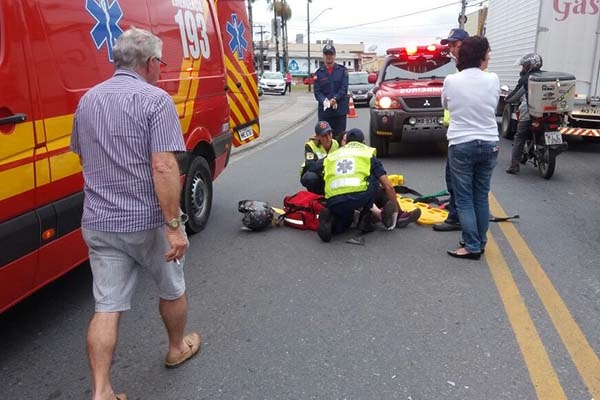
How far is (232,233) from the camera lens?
5.46m

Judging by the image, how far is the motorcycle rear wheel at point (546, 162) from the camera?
733cm

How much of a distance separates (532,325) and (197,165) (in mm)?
3290

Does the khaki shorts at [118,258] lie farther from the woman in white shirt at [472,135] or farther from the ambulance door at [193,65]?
the woman in white shirt at [472,135]

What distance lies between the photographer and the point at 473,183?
465 centimetres

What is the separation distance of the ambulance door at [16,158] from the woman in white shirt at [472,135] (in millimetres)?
3161

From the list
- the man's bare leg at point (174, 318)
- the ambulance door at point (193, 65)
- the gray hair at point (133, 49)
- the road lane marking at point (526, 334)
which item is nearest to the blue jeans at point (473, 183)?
the road lane marking at point (526, 334)

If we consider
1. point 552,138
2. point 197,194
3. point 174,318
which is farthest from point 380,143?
point 174,318

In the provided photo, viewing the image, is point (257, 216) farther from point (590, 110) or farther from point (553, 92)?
point (590, 110)

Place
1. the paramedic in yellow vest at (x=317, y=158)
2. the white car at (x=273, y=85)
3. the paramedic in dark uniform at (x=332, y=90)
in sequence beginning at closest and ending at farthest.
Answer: the paramedic in yellow vest at (x=317, y=158), the paramedic in dark uniform at (x=332, y=90), the white car at (x=273, y=85)

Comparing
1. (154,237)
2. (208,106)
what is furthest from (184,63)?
(154,237)

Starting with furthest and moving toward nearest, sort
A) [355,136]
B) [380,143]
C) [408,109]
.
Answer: [380,143] < [408,109] < [355,136]

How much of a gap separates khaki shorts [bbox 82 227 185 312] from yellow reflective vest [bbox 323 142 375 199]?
2.54 metres

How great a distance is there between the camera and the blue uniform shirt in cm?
784

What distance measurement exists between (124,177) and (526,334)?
2502 mm
